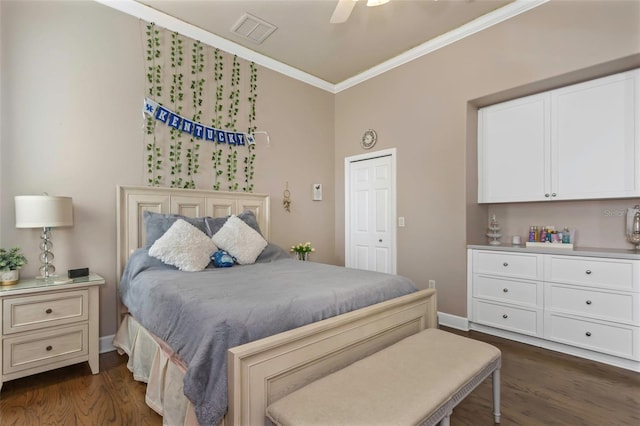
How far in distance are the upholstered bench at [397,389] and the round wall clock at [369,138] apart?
296cm

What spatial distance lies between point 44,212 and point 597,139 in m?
4.41

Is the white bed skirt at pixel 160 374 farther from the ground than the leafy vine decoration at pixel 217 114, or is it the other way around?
the leafy vine decoration at pixel 217 114

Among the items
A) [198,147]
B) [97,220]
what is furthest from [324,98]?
[97,220]

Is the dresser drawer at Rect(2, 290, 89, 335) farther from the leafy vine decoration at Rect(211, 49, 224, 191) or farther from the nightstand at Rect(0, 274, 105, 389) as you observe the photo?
the leafy vine decoration at Rect(211, 49, 224, 191)

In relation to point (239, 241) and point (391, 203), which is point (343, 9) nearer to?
point (239, 241)

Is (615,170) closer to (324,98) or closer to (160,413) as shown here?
(324,98)

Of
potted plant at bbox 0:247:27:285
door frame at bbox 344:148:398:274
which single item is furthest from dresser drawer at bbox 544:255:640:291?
potted plant at bbox 0:247:27:285

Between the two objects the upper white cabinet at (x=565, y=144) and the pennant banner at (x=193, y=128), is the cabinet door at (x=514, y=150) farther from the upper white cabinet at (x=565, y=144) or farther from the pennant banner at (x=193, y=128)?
the pennant banner at (x=193, y=128)

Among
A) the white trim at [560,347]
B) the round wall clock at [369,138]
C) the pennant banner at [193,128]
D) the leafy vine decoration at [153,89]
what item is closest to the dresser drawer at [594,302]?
the white trim at [560,347]

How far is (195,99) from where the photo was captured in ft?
10.9

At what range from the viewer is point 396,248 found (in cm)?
393

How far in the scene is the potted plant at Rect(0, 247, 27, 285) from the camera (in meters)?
2.14

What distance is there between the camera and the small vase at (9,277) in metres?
2.14

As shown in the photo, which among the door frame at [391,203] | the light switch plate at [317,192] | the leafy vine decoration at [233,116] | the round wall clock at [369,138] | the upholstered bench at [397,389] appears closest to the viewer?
the upholstered bench at [397,389]
